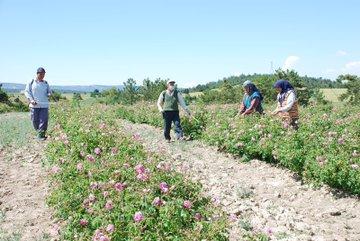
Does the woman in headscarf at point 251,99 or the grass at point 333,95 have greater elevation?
the woman in headscarf at point 251,99

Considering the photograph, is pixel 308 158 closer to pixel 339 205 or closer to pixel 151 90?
pixel 339 205

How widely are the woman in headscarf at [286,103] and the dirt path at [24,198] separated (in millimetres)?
5127

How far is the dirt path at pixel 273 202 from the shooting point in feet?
18.7

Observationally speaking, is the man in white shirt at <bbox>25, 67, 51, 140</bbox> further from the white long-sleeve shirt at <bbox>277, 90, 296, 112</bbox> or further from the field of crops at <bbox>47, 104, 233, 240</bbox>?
the white long-sleeve shirt at <bbox>277, 90, 296, 112</bbox>

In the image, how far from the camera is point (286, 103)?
10227mm

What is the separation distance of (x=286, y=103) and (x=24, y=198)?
5.83 m

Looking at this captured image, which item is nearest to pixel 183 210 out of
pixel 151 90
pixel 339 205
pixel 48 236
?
pixel 48 236

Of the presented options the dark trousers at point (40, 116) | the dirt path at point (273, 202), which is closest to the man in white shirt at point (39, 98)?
the dark trousers at point (40, 116)

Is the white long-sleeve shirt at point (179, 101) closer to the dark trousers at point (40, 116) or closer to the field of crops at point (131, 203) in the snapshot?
the dark trousers at point (40, 116)

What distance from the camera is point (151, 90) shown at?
134 feet

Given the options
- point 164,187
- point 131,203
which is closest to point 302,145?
point 164,187

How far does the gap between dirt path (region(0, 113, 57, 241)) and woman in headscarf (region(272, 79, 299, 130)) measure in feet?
16.8

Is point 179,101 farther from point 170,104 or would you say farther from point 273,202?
point 273,202

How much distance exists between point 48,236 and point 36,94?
666 centimetres
